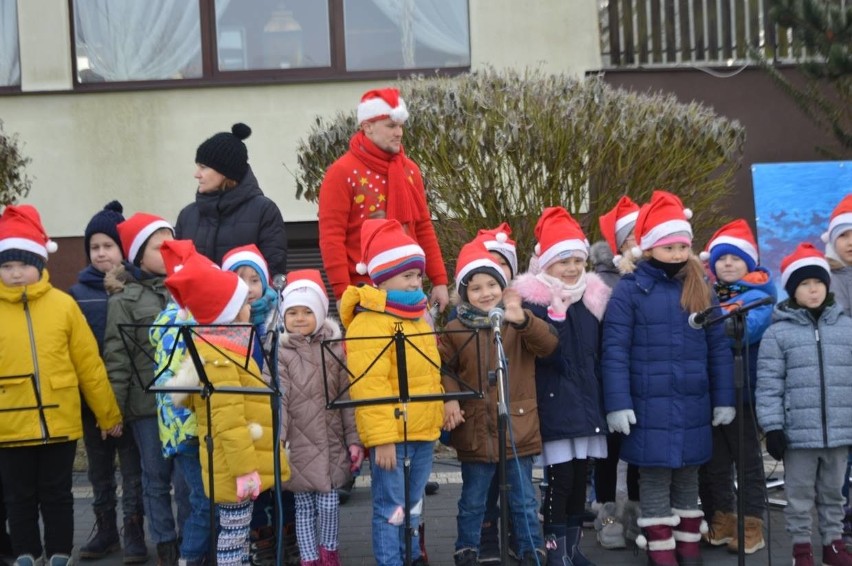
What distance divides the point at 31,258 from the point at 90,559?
5.82 feet

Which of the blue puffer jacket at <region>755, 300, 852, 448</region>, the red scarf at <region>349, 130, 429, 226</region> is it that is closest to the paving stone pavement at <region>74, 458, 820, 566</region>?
the blue puffer jacket at <region>755, 300, 852, 448</region>

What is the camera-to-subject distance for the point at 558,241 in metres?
6.13

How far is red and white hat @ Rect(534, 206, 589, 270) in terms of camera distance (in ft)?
20.1

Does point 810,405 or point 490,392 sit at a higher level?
point 490,392

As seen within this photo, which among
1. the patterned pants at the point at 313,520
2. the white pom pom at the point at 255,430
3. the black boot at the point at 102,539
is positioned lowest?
the black boot at the point at 102,539

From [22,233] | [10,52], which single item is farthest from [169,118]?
[22,233]

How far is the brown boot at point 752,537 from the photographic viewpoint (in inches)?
256

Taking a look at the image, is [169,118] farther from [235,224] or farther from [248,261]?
Answer: [248,261]

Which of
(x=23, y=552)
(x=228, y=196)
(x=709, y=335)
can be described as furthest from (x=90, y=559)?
(x=709, y=335)

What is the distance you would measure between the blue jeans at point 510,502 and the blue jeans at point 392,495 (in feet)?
0.95

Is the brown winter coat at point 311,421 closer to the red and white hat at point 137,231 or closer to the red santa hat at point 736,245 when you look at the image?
the red and white hat at point 137,231

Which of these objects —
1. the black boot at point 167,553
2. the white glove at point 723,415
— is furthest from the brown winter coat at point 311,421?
the white glove at point 723,415

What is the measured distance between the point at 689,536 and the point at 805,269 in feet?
5.08

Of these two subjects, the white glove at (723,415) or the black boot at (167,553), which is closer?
the white glove at (723,415)
